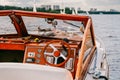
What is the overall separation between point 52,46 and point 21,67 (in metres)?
2.13

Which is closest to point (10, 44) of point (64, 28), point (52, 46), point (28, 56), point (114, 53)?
point (28, 56)

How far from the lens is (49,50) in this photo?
19.4 ft

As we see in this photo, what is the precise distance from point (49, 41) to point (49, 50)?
3.24ft

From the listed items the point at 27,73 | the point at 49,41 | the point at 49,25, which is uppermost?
the point at 27,73

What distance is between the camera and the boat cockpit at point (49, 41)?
5.67 m

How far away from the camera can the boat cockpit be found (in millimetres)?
5672

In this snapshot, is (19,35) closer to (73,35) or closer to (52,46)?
(73,35)

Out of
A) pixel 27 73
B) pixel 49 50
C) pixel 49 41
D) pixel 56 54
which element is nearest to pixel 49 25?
A: pixel 49 41

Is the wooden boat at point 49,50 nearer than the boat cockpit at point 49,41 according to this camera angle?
Yes

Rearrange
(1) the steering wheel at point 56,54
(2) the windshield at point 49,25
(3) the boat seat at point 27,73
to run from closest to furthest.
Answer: (3) the boat seat at point 27,73, (1) the steering wheel at point 56,54, (2) the windshield at point 49,25

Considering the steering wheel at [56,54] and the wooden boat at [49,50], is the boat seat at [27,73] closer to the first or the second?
the wooden boat at [49,50]

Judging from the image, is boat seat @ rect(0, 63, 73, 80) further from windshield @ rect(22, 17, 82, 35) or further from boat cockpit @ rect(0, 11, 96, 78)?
windshield @ rect(22, 17, 82, 35)

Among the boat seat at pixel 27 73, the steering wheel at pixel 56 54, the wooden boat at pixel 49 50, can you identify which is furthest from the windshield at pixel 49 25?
the boat seat at pixel 27 73

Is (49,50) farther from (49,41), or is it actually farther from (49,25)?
(49,25)
